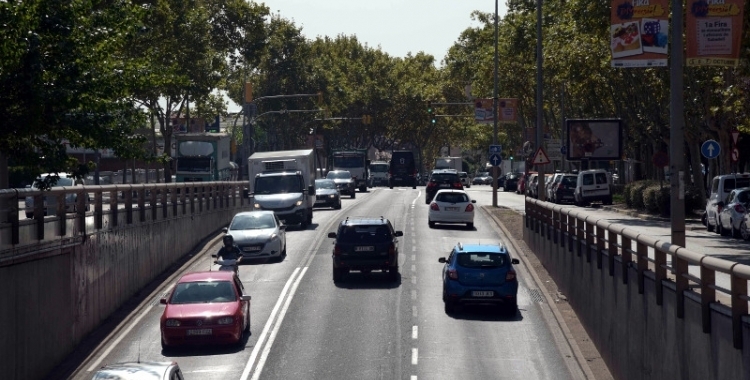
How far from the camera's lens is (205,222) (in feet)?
142

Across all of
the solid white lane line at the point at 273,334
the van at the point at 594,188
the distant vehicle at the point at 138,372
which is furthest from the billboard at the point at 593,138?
the distant vehicle at the point at 138,372

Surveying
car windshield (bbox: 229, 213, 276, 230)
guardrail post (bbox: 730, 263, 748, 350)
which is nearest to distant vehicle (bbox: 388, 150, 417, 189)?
car windshield (bbox: 229, 213, 276, 230)

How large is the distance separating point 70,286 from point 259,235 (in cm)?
→ 1265

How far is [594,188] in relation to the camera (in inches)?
2386

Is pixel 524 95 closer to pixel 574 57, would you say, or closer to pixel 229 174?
pixel 229 174

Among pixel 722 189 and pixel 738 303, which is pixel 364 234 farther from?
pixel 738 303

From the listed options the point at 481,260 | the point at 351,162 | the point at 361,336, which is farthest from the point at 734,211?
the point at 351,162

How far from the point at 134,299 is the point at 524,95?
5847 centimetres

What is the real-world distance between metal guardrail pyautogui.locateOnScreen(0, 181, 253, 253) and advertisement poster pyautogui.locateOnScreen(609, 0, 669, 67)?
12.3 metres

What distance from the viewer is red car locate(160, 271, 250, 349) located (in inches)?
891

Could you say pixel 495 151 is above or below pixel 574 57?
below

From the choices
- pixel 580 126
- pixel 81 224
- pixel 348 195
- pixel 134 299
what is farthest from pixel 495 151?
pixel 81 224

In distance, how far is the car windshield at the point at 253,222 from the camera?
36.5 metres

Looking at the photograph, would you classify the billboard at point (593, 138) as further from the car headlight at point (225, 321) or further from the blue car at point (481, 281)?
the car headlight at point (225, 321)
